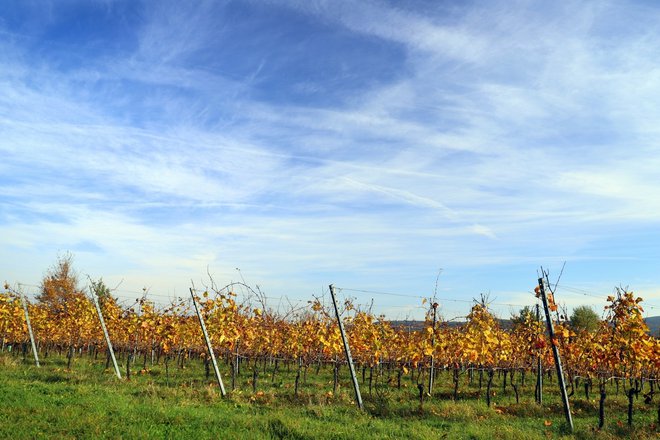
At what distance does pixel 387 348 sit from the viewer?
→ 17.8 metres

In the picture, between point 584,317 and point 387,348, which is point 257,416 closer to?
point 387,348

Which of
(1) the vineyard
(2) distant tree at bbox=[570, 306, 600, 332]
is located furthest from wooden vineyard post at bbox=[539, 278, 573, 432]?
(2) distant tree at bbox=[570, 306, 600, 332]

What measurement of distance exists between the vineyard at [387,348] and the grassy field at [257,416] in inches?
13.8

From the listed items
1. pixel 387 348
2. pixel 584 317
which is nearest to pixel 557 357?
pixel 387 348

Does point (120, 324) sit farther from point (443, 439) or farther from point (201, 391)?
point (443, 439)

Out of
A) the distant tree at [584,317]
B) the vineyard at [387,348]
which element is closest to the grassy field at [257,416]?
the vineyard at [387,348]

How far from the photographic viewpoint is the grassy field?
297 inches

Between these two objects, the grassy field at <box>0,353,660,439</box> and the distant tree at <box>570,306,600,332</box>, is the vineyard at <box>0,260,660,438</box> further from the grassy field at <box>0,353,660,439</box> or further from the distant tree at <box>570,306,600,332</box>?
the distant tree at <box>570,306,600,332</box>

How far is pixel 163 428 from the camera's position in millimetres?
7605

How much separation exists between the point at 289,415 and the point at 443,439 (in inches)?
118

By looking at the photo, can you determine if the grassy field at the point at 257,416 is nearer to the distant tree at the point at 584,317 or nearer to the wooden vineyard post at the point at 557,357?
the wooden vineyard post at the point at 557,357

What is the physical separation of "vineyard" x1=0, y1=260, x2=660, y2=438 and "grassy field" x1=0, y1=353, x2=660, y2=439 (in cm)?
35

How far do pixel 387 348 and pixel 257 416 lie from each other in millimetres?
9907

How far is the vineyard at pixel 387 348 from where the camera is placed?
12047mm
